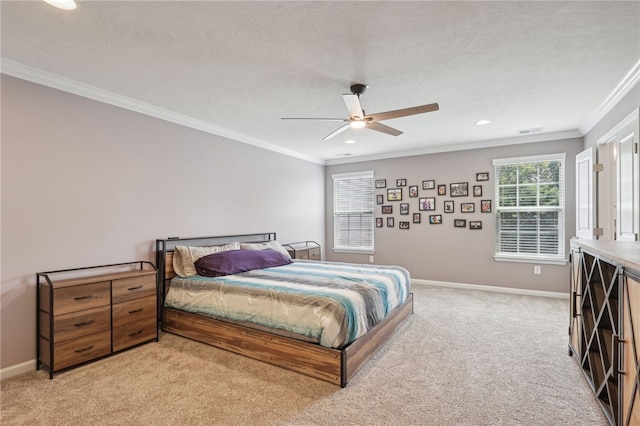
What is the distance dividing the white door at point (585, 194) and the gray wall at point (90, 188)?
187 inches

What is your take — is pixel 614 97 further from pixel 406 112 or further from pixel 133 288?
pixel 133 288

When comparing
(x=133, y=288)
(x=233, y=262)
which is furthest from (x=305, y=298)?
(x=133, y=288)

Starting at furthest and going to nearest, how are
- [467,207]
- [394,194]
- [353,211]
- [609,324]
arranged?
[353,211]
[394,194]
[467,207]
[609,324]

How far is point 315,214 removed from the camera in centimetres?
671

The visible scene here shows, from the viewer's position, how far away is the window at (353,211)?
661 centimetres

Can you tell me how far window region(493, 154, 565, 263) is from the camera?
4973 mm

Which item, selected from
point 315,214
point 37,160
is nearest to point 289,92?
point 37,160

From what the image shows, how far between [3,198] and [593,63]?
508cm

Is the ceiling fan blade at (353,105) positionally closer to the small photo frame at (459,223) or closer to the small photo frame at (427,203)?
the small photo frame at (427,203)

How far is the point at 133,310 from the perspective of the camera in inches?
121

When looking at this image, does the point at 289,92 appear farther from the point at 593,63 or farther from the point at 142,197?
the point at 593,63

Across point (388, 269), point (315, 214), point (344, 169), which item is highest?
point (344, 169)

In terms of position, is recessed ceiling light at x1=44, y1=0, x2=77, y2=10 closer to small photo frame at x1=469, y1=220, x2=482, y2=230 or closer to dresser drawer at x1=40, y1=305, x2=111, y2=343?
dresser drawer at x1=40, y1=305, x2=111, y2=343

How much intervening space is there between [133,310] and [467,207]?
5.23 metres
